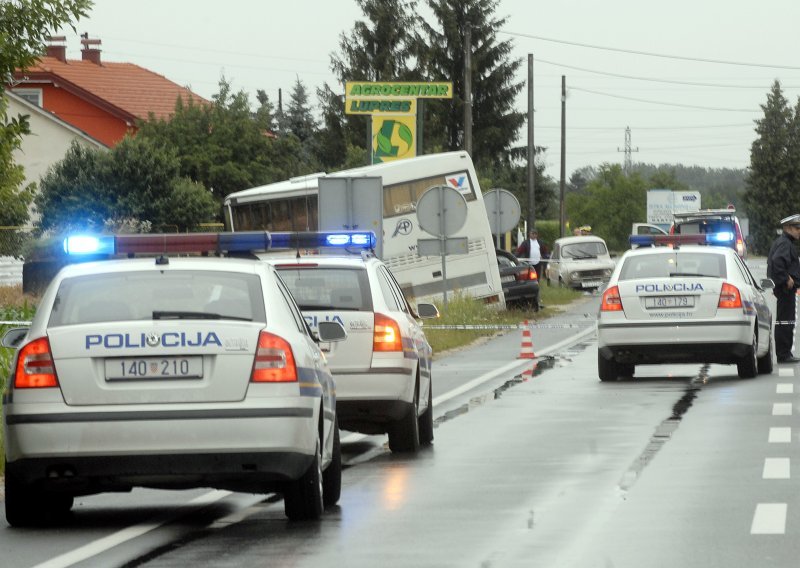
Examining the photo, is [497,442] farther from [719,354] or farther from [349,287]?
[719,354]

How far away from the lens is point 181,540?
902 cm

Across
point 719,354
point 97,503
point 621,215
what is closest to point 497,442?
point 97,503

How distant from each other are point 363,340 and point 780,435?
3.19 m

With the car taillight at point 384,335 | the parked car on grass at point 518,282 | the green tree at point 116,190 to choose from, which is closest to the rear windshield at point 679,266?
the car taillight at point 384,335

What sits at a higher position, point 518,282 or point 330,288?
point 330,288

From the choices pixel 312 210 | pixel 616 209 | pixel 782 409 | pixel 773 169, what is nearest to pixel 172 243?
pixel 782 409

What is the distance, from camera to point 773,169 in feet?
468

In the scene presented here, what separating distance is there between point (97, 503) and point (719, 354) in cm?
1022

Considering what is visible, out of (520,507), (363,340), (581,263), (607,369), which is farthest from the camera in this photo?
(581,263)

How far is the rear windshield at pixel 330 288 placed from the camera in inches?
511

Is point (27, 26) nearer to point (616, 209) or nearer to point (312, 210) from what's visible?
point (312, 210)

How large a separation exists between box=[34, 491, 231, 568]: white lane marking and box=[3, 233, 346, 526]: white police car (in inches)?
Result: 9.7

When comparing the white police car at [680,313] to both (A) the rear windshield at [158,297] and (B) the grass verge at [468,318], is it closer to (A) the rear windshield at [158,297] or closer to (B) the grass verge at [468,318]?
(B) the grass verge at [468,318]

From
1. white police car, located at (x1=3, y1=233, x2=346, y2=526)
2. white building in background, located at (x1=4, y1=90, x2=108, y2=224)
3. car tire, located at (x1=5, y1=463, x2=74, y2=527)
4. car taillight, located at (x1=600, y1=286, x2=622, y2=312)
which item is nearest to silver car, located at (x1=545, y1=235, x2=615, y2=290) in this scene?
white building in background, located at (x1=4, y1=90, x2=108, y2=224)
